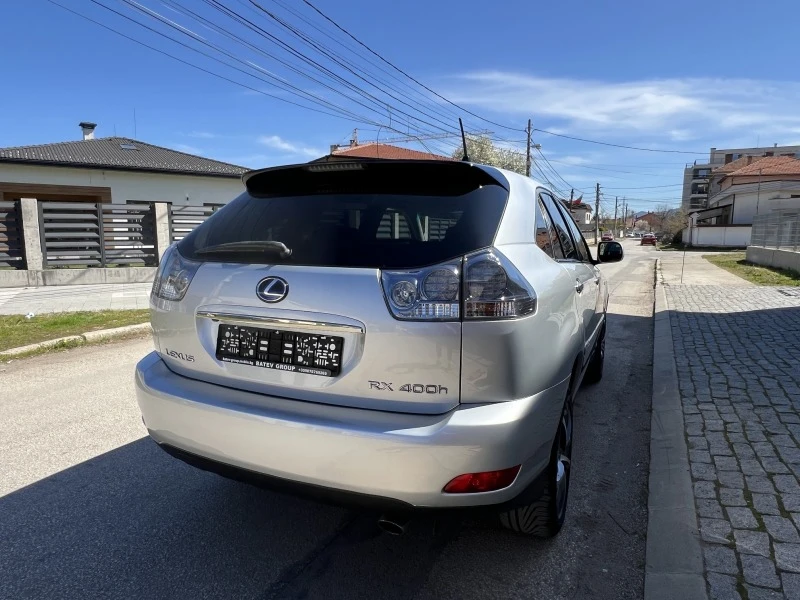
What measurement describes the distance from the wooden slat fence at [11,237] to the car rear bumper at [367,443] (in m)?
12.5

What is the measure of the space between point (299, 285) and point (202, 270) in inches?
21.1

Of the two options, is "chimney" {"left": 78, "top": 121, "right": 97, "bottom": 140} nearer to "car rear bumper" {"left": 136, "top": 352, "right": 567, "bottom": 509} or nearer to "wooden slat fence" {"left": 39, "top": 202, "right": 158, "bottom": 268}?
"wooden slat fence" {"left": 39, "top": 202, "right": 158, "bottom": 268}

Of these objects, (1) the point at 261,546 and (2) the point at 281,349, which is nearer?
(2) the point at 281,349

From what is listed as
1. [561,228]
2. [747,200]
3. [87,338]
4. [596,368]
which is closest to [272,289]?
[561,228]

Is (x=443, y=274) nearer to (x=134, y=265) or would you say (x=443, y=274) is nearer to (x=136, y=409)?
(x=136, y=409)

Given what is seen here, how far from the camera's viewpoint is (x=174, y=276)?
2.32m

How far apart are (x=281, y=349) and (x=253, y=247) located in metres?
0.45

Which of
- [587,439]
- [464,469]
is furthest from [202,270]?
[587,439]

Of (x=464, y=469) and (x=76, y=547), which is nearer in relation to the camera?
(x=464, y=469)

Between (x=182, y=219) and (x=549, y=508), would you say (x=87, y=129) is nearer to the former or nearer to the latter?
(x=182, y=219)

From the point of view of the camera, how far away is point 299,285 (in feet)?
6.39

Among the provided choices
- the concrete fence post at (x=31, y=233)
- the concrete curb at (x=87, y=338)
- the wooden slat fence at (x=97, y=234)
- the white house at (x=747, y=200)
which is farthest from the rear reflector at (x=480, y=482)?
the white house at (x=747, y=200)

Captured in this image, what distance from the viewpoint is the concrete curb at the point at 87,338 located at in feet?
19.4

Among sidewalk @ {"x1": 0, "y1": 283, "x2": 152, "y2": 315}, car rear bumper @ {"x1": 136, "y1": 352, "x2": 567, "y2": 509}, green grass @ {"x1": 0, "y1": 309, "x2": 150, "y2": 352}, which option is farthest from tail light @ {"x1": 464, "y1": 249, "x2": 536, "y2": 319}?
sidewalk @ {"x1": 0, "y1": 283, "x2": 152, "y2": 315}
